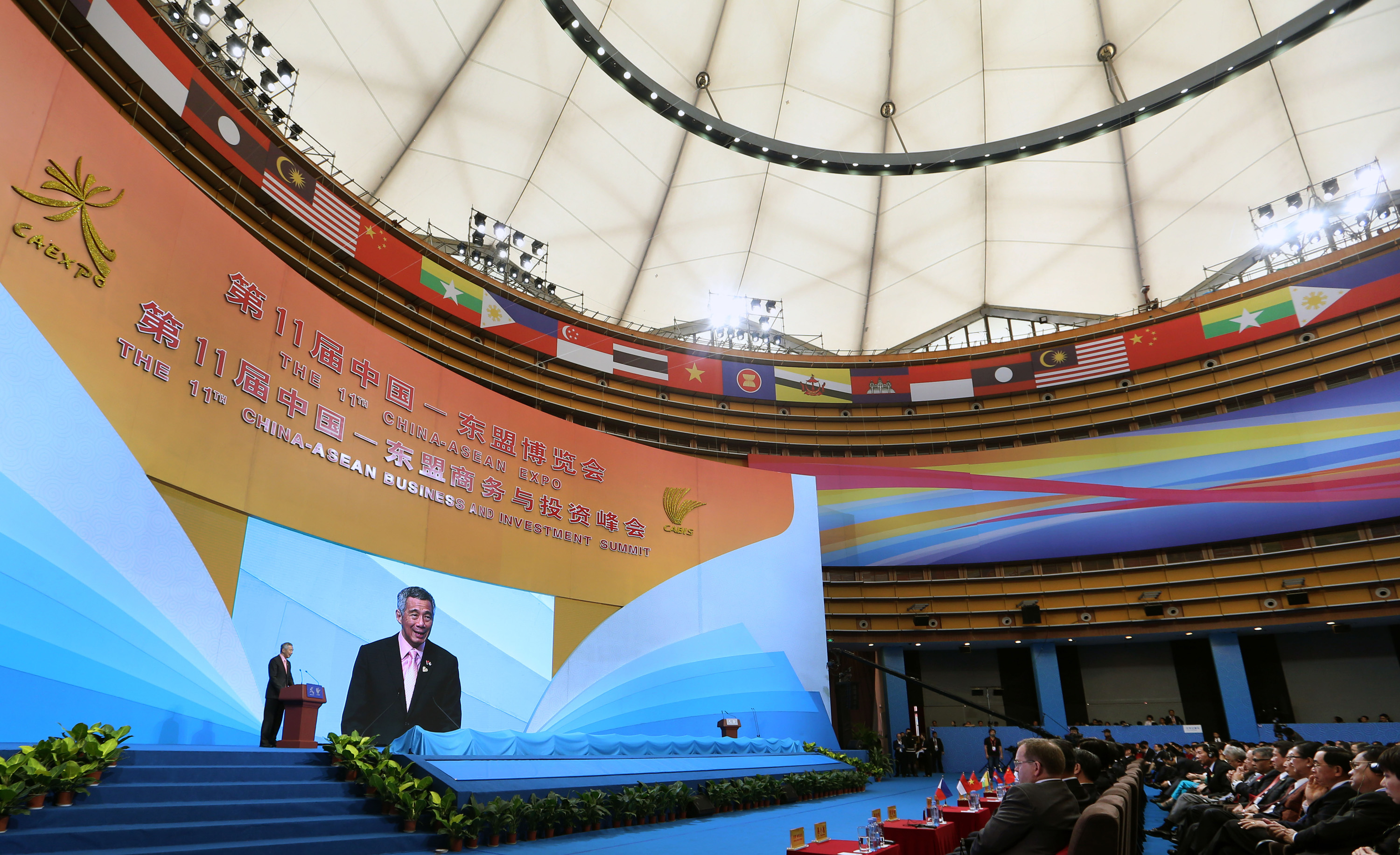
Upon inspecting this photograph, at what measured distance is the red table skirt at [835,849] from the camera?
144 inches

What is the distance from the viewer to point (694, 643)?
1349 cm

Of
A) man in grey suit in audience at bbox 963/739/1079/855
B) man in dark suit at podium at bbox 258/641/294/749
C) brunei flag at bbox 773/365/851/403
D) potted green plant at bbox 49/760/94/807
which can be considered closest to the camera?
man in grey suit in audience at bbox 963/739/1079/855

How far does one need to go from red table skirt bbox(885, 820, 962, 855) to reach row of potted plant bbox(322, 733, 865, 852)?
3297 mm

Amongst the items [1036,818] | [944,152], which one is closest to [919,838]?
[1036,818]

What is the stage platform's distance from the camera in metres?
6.52

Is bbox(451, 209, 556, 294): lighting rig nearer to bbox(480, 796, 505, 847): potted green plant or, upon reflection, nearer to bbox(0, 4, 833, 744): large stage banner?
bbox(0, 4, 833, 744): large stage banner

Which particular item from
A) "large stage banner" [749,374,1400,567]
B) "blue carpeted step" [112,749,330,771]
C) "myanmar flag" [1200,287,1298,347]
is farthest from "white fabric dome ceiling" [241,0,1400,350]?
"blue carpeted step" [112,749,330,771]

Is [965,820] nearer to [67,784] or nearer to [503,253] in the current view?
[67,784]

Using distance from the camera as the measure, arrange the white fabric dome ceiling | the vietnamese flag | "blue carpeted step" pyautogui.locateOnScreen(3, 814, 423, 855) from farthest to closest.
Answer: the vietnamese flag, the white fabric dome ceiling, "blue carpeted step" pyautogui.locateOnScreen(3, 814, 423, 855)

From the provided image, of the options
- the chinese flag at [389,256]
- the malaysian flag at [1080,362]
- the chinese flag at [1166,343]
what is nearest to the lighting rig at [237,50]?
the chinese flag at [389,256]

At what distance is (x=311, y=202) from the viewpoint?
38.2 feet

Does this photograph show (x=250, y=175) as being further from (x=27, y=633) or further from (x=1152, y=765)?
(x=1152, y=765)

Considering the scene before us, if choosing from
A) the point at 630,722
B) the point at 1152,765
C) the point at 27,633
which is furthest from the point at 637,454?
the point at 1152,765

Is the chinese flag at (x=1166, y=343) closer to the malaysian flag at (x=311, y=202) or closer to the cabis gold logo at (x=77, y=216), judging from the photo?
the malaysian flag at (x=311, y=202)
